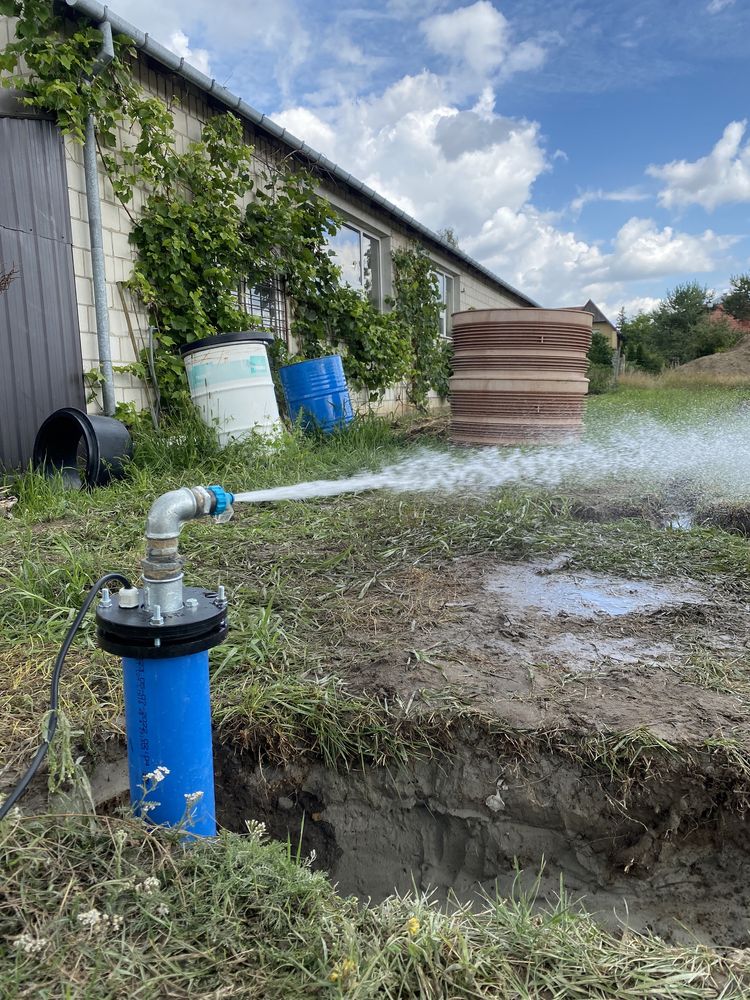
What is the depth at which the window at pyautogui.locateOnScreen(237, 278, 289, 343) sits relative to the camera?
21.3 ft

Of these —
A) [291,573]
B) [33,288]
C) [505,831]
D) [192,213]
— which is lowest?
[505,831]

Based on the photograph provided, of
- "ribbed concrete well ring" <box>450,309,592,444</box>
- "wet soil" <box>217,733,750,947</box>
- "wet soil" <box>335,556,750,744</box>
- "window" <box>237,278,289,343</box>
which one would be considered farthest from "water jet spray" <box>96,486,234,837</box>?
"window" <box>237,278,289,343</box>

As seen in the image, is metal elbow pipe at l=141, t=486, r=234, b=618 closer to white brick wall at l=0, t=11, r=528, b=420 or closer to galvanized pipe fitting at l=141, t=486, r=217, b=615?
galvanized pipe fitting at l=141, t=486, r=217, b=615

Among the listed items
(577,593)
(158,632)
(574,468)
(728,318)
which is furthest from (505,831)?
(728,318)

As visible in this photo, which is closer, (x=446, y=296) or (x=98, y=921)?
(x=98, y=921)

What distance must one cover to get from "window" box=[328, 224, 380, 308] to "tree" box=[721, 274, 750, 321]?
31763 millimetres

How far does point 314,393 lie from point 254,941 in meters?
5.25

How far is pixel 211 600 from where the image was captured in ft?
4.25

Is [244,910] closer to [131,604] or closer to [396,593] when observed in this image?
[131,604]

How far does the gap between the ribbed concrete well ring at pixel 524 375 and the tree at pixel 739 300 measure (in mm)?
33945

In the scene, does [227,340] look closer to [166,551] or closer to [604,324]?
[166,551]

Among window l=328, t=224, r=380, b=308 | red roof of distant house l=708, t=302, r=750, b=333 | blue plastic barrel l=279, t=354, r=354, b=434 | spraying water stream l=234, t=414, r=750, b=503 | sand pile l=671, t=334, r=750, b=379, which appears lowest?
spraying water stream l=234, t=414, r=750, b=503

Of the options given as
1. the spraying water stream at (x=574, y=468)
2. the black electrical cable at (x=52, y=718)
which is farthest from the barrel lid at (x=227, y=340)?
the black electrical cable at (x=52, y=718)

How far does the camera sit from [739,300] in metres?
34.5
